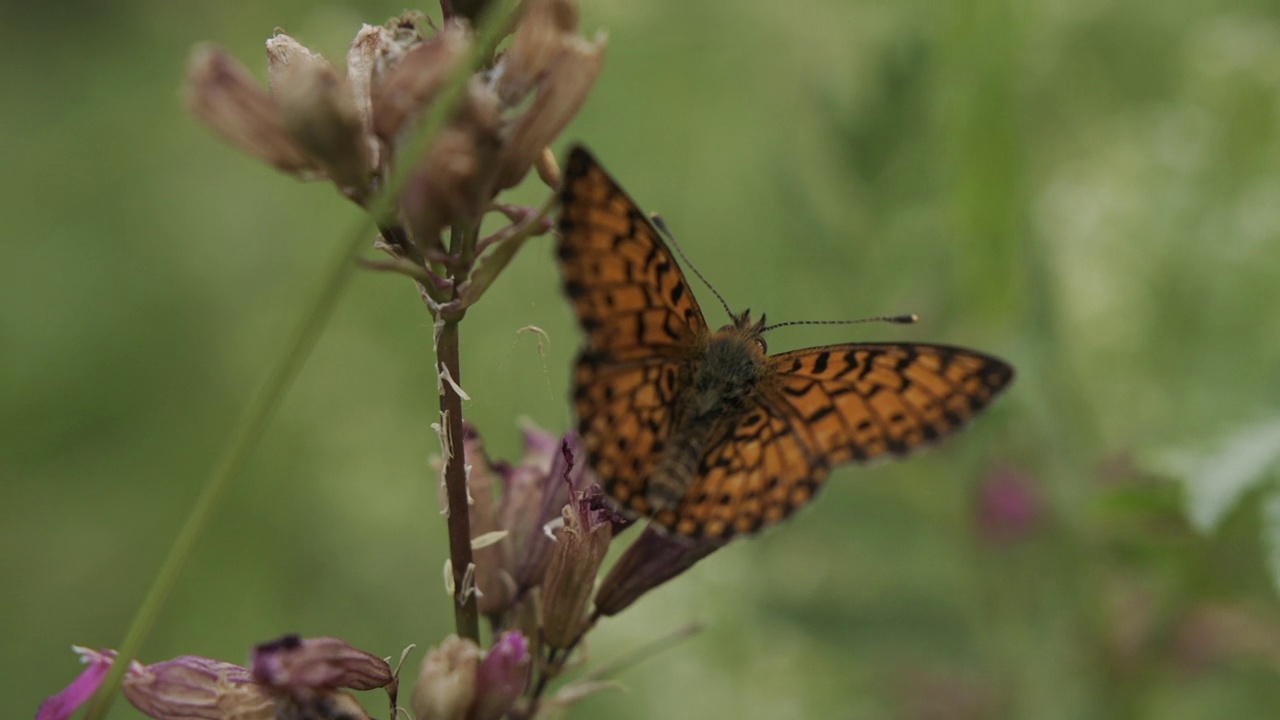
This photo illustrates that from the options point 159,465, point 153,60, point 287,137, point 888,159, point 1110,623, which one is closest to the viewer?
point 287,137

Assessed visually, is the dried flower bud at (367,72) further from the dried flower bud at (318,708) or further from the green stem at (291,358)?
the dried flower bud at (318,708)

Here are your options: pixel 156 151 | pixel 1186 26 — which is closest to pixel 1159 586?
pixel 1186 26

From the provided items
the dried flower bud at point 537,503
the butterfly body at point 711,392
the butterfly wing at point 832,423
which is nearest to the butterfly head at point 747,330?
the butterfly body at point 711,392

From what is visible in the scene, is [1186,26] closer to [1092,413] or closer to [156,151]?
[1092,413]

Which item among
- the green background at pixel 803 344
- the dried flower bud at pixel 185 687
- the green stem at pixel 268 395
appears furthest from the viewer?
the green background at pixel 803 344

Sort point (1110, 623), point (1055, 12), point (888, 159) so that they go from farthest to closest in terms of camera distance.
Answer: point (1055, 12) < point (888, 159) < point (1110, 623)

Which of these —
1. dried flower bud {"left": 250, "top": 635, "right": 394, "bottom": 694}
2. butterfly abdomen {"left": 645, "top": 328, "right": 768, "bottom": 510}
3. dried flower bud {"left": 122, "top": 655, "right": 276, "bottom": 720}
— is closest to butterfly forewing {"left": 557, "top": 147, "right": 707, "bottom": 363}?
butterfly abdomen {"left": 645, "top": 328, "right": 768, "bottom": 510}
